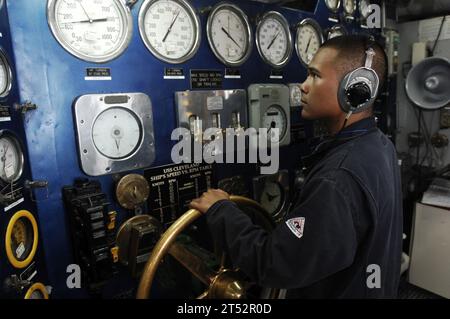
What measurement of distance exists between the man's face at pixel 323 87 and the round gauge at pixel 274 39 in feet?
3.04

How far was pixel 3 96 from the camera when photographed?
1.14 metres

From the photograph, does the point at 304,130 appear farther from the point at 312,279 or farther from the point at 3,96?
the point at 3,96

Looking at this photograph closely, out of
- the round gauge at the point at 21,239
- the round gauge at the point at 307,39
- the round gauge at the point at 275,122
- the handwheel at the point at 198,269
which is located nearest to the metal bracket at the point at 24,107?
the round gauge at the point at 21,239

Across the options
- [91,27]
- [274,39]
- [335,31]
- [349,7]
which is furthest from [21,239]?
[349,7]

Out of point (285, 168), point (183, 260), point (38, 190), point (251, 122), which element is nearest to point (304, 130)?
point (285, 168)

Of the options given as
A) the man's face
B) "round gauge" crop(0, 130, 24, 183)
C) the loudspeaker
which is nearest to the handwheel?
the man's face

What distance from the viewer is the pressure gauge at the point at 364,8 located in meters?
2.90

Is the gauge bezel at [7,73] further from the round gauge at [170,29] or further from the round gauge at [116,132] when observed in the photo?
the round gauge at [170,29]

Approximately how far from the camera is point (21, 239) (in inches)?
48.5

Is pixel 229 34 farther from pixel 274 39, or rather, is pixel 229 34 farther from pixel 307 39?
pixel 307 39

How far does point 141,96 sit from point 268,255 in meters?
0.99

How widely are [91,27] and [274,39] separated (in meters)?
1.20

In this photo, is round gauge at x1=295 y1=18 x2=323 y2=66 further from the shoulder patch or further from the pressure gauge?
the shoulder patch

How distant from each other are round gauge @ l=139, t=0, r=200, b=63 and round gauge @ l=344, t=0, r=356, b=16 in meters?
1.59
